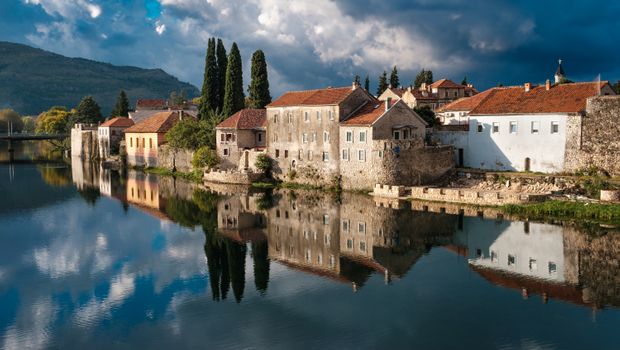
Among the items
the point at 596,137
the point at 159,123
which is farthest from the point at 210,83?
the point at 596,137

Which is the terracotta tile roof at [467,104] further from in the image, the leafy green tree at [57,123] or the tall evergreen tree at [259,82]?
the leafy green tree at [57,123]

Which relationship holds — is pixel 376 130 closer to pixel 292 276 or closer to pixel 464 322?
pixel 292 276

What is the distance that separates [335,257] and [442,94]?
193ft

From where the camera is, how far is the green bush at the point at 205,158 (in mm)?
53188

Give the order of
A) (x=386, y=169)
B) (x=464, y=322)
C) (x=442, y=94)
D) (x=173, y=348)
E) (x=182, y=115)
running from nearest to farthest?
(x=173, y=348), (x=464, y=322), (x=386, y=169), (x=182, y=115), (x=442, y=94)

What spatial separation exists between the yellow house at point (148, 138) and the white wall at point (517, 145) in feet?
115

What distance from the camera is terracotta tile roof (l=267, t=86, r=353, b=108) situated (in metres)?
44.7

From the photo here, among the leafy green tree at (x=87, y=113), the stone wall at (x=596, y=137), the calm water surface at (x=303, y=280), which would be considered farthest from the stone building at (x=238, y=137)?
the leafy green tree at (x=87, y=113)

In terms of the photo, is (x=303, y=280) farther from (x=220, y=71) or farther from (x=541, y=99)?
(x=220, y=71)

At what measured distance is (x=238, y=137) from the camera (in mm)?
52531

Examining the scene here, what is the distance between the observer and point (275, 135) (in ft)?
161

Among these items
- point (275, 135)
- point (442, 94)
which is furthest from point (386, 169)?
point (442, 94)

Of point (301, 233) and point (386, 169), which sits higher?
point (386, 169)

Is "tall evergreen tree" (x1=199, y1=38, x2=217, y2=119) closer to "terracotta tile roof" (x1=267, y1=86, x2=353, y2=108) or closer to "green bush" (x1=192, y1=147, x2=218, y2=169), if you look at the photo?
"green bush" (x1=192, y1=147, x2=218, y2=169)
